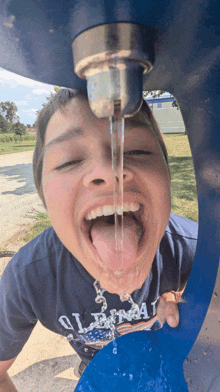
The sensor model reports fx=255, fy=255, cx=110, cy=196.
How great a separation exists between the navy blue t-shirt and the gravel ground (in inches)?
38.4

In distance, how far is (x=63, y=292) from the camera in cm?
91

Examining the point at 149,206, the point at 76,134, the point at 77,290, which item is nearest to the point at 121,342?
the point at 77,290

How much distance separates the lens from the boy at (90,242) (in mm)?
601

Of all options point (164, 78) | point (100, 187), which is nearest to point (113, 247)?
point (100, 187)

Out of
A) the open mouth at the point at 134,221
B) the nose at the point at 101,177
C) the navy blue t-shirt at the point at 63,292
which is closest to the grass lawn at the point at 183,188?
the navy blue t-shirt at the point at 63,292

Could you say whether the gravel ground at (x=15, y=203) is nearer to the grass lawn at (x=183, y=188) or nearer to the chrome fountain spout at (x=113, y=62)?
the chrome fountain spout at (x=113, y=62)

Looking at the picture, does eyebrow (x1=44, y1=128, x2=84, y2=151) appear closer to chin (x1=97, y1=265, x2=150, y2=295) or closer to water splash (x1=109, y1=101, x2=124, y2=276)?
water splash (x1=109, y1=101, x2=124, y2=276)

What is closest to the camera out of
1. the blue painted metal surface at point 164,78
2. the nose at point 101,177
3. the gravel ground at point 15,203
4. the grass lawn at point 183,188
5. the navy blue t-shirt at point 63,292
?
the blue painted metal surface at point 164,78

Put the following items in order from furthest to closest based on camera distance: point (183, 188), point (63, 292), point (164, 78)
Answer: point (183, 188) < point (63, 292) < point (164, 78)

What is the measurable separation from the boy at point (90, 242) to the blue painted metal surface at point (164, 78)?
11 centimetres

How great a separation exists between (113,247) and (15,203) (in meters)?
3.24

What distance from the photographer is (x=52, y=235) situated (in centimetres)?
101

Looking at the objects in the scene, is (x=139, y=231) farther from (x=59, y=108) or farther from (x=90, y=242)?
(x=59, y=108)

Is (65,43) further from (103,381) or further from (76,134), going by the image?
(103,381)
